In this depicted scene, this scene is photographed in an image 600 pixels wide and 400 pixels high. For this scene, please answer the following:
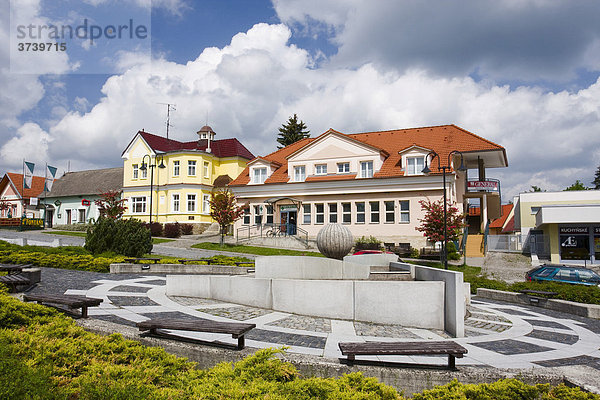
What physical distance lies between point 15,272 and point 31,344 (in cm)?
995

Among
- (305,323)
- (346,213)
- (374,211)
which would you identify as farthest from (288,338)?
(346,213)

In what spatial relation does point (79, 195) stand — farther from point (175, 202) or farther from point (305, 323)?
point (305, 323)

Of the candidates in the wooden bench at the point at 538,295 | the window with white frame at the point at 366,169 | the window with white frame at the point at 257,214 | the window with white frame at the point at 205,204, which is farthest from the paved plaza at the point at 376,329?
the window with white frame at the point at 205,204

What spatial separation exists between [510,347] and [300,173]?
33071 millimetres

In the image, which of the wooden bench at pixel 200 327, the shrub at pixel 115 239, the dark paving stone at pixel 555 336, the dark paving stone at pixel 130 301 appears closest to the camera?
the wooden bench at pixel 200 327

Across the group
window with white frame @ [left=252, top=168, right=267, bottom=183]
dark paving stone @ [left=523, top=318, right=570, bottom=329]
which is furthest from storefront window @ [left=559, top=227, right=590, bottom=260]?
window with white frame @ [left=252, top=168, right=267, bottom=183]

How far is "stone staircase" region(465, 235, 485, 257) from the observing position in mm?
33219

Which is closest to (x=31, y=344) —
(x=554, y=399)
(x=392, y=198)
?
(x=554, y=399)

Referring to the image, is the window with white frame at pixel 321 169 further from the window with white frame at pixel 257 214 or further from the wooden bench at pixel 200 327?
the wooden bench at pixel 200 327

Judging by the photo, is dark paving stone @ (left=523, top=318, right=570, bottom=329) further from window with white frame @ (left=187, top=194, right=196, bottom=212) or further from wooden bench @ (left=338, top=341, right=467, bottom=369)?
window with white frame @ (left=187, top=194, right=196, bottom=212)

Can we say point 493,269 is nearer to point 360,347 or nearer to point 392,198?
point 392,198

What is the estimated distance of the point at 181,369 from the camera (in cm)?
543

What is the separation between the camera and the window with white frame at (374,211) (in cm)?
3622

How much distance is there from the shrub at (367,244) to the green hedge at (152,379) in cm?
2720
